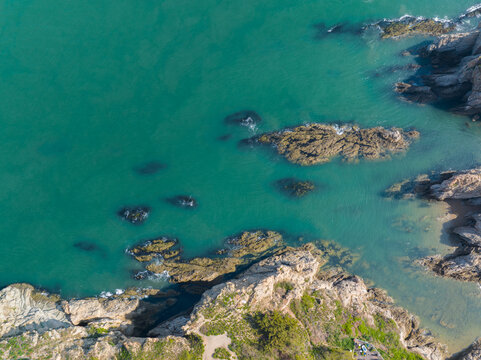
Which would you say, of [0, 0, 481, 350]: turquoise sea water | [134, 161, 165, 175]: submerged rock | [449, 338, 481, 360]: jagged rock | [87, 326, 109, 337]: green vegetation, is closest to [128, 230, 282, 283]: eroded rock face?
[0, 0, 481, 350]: turquoise sea water

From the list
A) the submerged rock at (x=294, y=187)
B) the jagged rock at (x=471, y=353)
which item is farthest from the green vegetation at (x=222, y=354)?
the jagged rock at (x=471, y=353)

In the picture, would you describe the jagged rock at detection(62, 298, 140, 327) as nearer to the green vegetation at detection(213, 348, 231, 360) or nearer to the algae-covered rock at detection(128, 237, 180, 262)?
the algae-covered rock at detection(128, 237, 180, 262)

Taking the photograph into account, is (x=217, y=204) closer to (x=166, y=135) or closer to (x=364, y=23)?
(x=166, y=135)

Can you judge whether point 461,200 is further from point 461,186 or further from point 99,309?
point 99,309

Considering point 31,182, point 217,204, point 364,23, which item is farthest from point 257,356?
point 364,23

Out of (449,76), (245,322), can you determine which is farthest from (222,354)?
(449,76)

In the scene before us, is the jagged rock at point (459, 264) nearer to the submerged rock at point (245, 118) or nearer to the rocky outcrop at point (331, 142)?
the rocky outcrop at point (331, 142)
